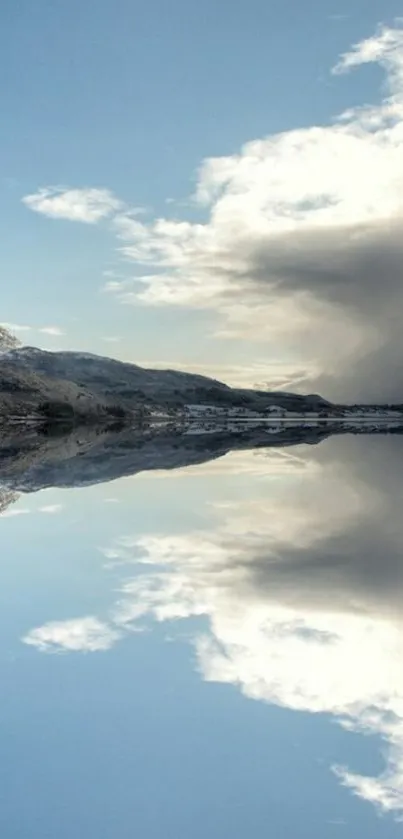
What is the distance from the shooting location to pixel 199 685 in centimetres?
632

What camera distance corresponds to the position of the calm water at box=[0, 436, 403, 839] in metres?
4.48

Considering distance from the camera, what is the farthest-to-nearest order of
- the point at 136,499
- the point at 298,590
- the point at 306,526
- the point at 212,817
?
the point at 136,499
the point at 306,526
the point at 298,590
the point at 212,817

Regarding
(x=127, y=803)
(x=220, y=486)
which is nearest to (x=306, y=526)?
(x=220, y=486)

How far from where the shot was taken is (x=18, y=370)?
148 meters

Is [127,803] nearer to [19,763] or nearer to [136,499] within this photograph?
[19,763]

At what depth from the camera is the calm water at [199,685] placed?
448 cm

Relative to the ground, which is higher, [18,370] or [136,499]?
[18,370]

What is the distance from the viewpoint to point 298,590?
9.96m

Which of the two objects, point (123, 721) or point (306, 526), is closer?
point (123, 721)

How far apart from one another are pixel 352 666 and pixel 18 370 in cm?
A: 14561

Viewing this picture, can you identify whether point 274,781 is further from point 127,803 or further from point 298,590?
point 298,590

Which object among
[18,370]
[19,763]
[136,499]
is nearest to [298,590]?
[19,763]

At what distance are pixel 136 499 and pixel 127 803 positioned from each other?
14.8 metres

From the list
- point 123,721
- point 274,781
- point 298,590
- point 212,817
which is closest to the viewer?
point 212,817
